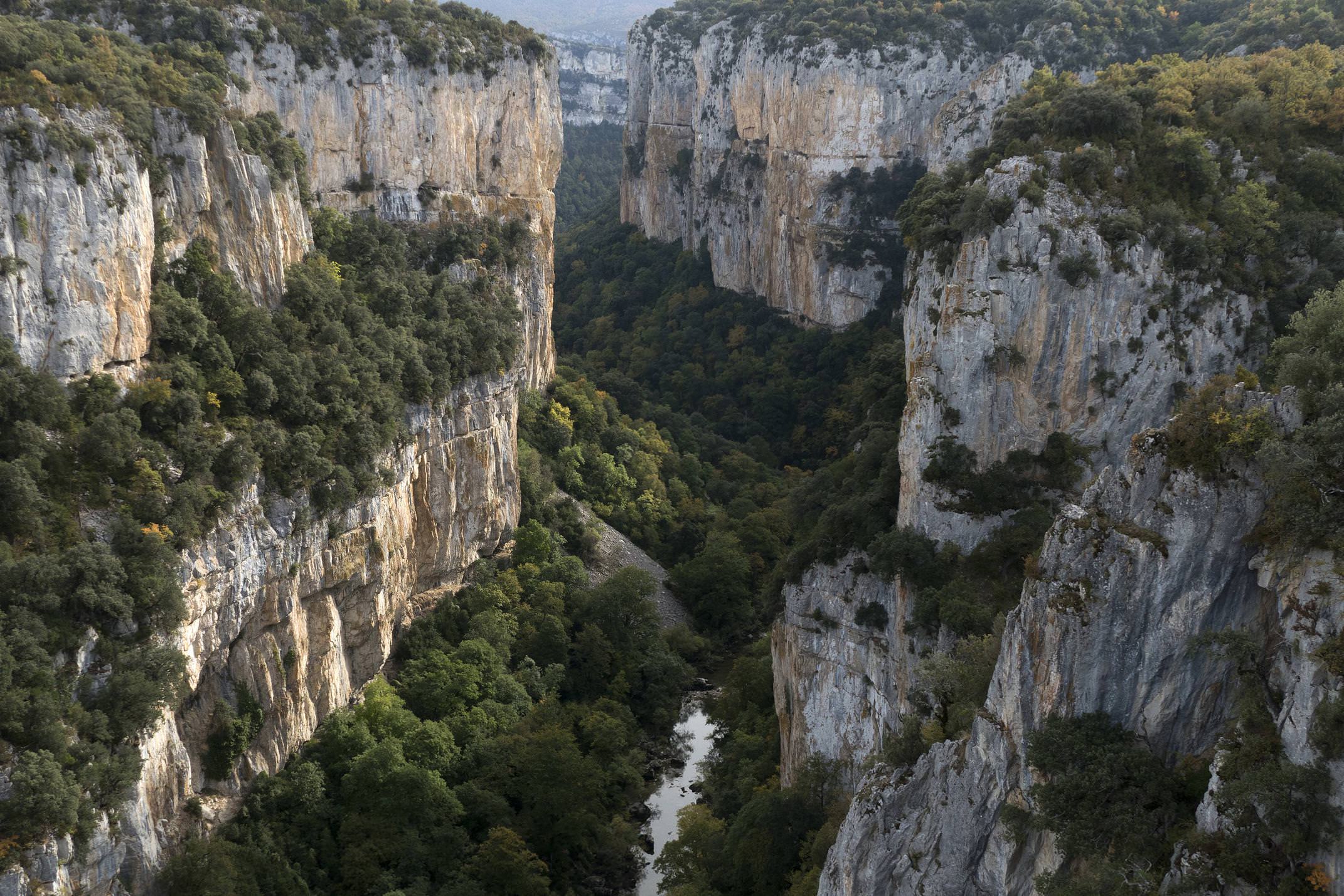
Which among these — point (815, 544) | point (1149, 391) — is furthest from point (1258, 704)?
point (815, 544)

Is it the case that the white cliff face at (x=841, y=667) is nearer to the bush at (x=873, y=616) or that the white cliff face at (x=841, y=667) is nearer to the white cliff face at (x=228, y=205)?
the bush at (x=873, y=616)

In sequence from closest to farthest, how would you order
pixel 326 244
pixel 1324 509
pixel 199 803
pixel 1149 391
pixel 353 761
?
pixel 1324 509
pixel 199 803
pixel 1149 391
pixel 353 761
pixel 326 244

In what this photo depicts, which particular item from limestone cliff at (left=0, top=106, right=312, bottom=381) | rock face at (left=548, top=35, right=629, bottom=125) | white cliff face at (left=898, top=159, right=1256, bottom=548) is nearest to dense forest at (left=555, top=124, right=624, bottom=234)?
rock face at (left=548, top=35, right=629, bottom=125)

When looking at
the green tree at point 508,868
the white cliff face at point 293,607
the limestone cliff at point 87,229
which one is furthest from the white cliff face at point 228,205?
the green tree at point 508,868

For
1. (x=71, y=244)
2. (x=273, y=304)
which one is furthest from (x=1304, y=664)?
(x=273, y=304)

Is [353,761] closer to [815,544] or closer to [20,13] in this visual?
[815,544]

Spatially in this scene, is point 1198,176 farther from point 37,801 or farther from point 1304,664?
point 37,801
